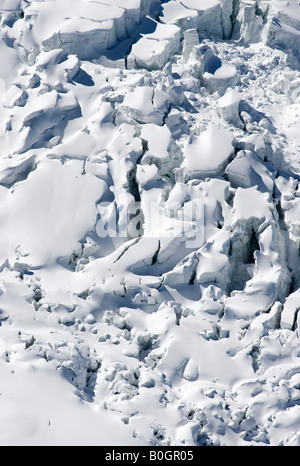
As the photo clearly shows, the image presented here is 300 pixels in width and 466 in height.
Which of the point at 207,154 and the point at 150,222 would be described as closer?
the point at 150,222

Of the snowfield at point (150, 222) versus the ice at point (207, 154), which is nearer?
the snowfield at point (150, 222)

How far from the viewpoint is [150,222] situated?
7.66 metres

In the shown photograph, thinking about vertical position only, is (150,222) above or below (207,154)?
below

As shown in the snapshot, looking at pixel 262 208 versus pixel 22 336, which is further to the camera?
pixel 262 208

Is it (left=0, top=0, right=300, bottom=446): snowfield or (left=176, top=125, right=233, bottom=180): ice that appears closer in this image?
(left=0, top=0, right=300, bottom=446): snowfield

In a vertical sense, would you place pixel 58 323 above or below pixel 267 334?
below

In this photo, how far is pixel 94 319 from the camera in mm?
6695

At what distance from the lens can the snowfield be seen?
5.93 m

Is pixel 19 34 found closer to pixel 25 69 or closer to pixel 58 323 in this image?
pixel 25 69

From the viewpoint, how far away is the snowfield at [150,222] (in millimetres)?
5930

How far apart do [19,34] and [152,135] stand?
328 centimetres
